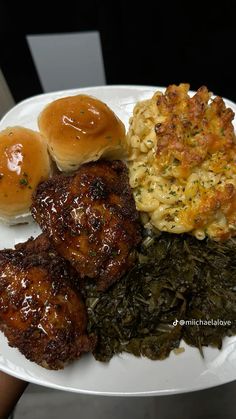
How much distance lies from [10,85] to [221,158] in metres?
2.82

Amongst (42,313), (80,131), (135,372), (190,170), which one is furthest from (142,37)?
→ (135,372)

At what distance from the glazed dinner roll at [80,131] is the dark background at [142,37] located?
5.89 ft

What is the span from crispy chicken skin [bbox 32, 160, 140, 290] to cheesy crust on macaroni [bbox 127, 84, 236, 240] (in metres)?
0.18

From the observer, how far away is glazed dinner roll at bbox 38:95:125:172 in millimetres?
2451

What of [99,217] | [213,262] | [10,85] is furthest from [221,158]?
[10,85]

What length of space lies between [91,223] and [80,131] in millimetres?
548

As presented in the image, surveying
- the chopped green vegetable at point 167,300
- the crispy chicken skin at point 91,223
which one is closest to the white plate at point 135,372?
the chopped green vegetable at point 167,300

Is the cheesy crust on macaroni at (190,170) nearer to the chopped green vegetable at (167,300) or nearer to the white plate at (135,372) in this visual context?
the chopped green vegetable at (167,300)

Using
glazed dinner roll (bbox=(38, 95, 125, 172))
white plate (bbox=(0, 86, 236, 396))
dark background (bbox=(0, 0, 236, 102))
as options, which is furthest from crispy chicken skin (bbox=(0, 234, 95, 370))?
dark background (bbox=(0, 0, 236, 102))

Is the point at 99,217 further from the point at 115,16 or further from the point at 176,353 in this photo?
the point at 115,16

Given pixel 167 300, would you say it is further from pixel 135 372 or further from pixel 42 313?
pixel 42 313

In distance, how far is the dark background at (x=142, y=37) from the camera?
3.99 metres

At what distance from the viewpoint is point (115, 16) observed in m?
3.94

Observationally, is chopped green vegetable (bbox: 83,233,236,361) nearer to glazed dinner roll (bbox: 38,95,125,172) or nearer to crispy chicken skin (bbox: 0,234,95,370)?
crispy chicken skin (bbox: 0,234,95,370)
